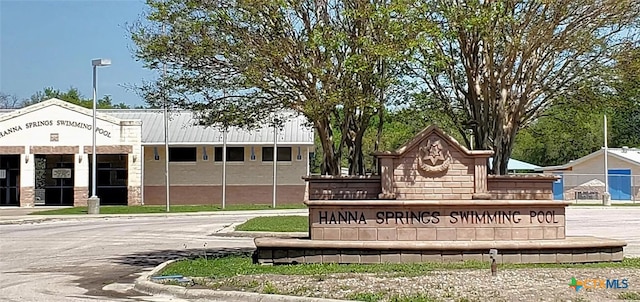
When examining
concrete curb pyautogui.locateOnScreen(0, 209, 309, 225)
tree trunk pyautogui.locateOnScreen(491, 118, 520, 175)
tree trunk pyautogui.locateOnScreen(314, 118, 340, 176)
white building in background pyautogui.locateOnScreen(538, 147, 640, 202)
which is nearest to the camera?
tree trunk pyautogui.locateOnScreen(491, 118, 520, 175)

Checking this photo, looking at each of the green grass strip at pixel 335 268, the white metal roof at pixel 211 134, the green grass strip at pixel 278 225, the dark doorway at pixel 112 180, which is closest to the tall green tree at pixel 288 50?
the green grass strip at pixel 335 268

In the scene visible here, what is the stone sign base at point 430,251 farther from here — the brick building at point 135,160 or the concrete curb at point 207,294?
the brick building at point 135,160

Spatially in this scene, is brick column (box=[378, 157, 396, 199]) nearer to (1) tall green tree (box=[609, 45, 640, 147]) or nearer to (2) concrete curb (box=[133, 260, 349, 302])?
(2) concrete curb (box=[133, 260, 349, 302])

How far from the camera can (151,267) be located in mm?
17234

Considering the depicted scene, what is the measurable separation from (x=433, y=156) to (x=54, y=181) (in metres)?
40.4

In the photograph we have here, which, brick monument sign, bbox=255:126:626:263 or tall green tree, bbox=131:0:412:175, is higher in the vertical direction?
tall green tree, bbox=131:0:412:175

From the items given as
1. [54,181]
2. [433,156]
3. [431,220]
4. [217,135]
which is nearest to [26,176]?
[54,181]

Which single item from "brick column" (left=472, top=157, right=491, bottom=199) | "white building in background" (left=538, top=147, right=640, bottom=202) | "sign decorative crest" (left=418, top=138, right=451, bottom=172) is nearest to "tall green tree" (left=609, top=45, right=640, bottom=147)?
"brick column" (left=472, top=157, right=491, bottom=199)

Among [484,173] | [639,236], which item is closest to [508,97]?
[484,173]

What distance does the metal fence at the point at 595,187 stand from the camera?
55.4 meters

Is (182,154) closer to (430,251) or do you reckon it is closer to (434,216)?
(434,216)

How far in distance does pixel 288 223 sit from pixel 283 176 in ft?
67.9

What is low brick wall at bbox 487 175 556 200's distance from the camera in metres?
16.0

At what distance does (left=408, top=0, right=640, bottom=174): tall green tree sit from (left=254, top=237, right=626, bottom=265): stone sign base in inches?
112
